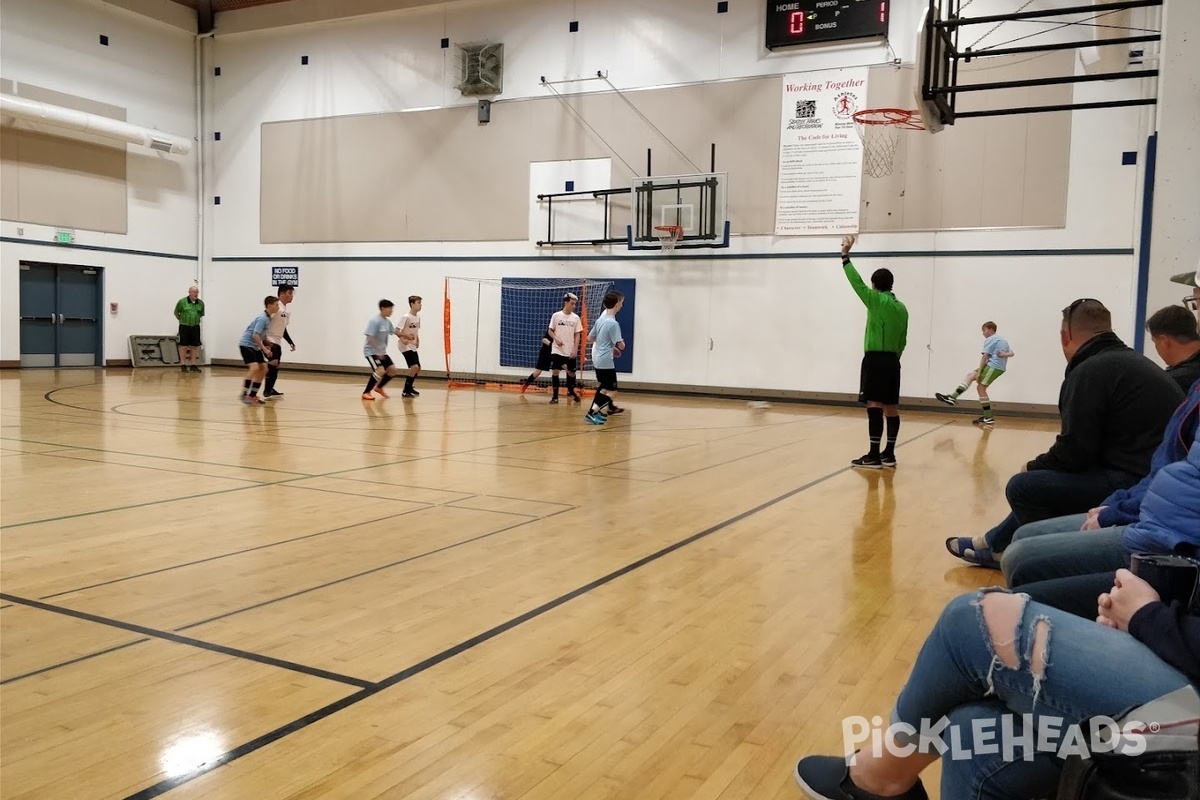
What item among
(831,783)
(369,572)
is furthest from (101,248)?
(831,783)

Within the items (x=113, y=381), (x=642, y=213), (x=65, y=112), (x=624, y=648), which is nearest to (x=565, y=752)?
(x=624, y=648)

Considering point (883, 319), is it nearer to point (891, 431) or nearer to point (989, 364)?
point (891, 431)

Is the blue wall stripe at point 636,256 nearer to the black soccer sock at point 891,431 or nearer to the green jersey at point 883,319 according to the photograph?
the green jersey at point 883,319

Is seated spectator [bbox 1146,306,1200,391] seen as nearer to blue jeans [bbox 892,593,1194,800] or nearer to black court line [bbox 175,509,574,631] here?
blue jeans [bbox 892,593,1194,800]

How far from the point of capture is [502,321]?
1870 centimetres

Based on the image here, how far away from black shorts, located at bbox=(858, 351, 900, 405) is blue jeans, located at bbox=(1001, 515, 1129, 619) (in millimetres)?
4927

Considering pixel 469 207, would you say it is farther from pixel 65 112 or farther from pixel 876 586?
pixel 876 586

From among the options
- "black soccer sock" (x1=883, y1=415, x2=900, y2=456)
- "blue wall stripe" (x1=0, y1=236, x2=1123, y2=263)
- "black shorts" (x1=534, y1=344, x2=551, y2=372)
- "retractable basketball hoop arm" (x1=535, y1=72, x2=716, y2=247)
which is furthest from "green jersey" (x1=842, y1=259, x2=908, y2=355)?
"retractable basketball hoop arm" (x1=535, y1=72, x2=716, y2=247)

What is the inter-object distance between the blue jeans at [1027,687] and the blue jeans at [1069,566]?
0.73m

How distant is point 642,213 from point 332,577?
13.6 meters

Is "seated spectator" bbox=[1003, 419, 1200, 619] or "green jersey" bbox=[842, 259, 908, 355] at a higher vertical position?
"green jersey" bbox=[842, 259, 908, 355]

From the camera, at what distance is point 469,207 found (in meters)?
18.8

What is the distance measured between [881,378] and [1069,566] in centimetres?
533

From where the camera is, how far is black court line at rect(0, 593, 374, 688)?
2.95m
